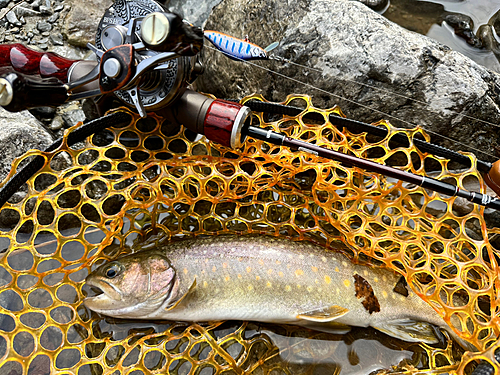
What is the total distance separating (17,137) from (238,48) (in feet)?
5.40

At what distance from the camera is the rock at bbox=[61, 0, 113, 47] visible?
11.0ft

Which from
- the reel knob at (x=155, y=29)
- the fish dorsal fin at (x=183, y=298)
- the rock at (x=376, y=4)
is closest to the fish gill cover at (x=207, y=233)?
the fish dorsal fin at (x=183, y=298)

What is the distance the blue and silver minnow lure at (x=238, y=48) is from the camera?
2.11 m

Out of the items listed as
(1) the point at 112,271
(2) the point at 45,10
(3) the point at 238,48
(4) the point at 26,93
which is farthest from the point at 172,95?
(2) the point at 45,10

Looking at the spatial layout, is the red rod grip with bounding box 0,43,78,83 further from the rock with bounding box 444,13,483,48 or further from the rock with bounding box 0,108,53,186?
the rock with bounding box 444,13,483,48

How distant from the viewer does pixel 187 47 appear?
1.60 meters

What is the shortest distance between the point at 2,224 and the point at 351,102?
8.76ft

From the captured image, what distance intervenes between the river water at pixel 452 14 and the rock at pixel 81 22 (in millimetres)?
2689

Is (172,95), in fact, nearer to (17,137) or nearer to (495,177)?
(17,137)

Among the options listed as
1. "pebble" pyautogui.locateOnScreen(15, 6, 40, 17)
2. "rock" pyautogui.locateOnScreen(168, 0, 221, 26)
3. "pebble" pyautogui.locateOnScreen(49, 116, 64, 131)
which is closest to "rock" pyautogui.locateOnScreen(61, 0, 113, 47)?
"pebble" pyautogui.locateOnScreen(15, 6, 40, 17)

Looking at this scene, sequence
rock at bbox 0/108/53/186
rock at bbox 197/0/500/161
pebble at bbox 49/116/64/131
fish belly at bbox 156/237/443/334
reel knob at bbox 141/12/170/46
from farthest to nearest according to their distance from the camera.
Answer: pebble at bbox 49/116/64/131, rock at bbox 197/0/500/161, rock at bbox 0/108/53/186, fish belly at bbox 156/237/443/334, reel knob at bbox 141/12/170/46

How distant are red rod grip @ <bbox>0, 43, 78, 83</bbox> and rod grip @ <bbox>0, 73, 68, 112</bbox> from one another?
390 millimetres

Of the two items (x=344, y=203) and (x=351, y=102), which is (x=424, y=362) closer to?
(x=344, y=203)

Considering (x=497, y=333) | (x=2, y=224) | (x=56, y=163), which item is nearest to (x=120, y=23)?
(x=56, y=163)
